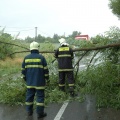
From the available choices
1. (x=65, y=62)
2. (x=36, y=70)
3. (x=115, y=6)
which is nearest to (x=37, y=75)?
(x=36, y=70)

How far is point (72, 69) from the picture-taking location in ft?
27.9

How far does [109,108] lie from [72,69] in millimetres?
1978

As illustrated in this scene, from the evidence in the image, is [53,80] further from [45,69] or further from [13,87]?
[45,69]

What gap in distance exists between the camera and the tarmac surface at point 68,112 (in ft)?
21.0

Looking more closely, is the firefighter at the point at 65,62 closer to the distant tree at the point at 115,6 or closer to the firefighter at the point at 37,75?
the firefighter at the point at 37,75

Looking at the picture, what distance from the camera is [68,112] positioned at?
6.85m

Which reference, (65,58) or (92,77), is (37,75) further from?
(65,58)

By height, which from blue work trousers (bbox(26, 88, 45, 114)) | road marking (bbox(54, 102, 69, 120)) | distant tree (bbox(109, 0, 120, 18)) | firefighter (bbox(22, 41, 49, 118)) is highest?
distant tree (bbox(109, 0, 120, 18))

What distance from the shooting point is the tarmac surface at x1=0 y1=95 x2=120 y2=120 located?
641cm

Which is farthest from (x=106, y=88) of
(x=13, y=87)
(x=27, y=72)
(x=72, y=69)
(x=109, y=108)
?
(x=13, y=87)

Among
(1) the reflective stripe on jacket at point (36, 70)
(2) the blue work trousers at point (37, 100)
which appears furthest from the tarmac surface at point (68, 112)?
(1) the reflective stripe on jacket at point (36, 70)

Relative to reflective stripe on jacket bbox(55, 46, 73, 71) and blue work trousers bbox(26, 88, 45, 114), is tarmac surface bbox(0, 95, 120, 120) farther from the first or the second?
reflective stripe on jacket bbox(55, 46, 73, 71)

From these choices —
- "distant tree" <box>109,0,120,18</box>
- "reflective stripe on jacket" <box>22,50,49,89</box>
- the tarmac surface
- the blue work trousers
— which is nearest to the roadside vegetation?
the tarmac surface

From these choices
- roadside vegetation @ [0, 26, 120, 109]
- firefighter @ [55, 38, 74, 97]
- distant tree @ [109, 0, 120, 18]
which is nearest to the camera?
roadside vegetation @ [0, 26, 120, 109]
